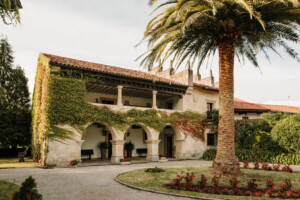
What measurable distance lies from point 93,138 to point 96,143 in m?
0.51

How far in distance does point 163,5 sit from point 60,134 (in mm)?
9643

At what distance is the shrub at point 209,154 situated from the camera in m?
19.7

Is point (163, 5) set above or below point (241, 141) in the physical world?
above

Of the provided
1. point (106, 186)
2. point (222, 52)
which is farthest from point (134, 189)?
point (222, 52)

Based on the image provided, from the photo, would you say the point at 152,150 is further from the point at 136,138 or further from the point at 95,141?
the point at 95,141

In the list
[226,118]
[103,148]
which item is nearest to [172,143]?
[103,148]

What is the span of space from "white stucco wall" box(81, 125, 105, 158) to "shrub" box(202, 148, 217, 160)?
29.9 feet

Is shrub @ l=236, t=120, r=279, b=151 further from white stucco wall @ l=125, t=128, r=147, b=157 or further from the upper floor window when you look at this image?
white stucco wall @ l=125, t=128, r=147, b=157

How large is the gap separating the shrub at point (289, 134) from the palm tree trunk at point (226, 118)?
7.66m

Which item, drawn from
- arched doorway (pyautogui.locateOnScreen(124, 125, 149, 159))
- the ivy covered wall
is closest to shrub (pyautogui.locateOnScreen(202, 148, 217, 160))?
arched doorway (pyautogui.locateOnScreen(124, 125, 149, 159))

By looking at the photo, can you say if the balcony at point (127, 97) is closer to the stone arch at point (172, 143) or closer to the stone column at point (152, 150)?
the stone arch at point (172, 143)

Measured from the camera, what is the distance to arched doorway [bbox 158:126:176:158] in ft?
72.4

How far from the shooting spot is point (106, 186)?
8.41 m

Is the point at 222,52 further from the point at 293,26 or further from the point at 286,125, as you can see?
the point at 286,125
